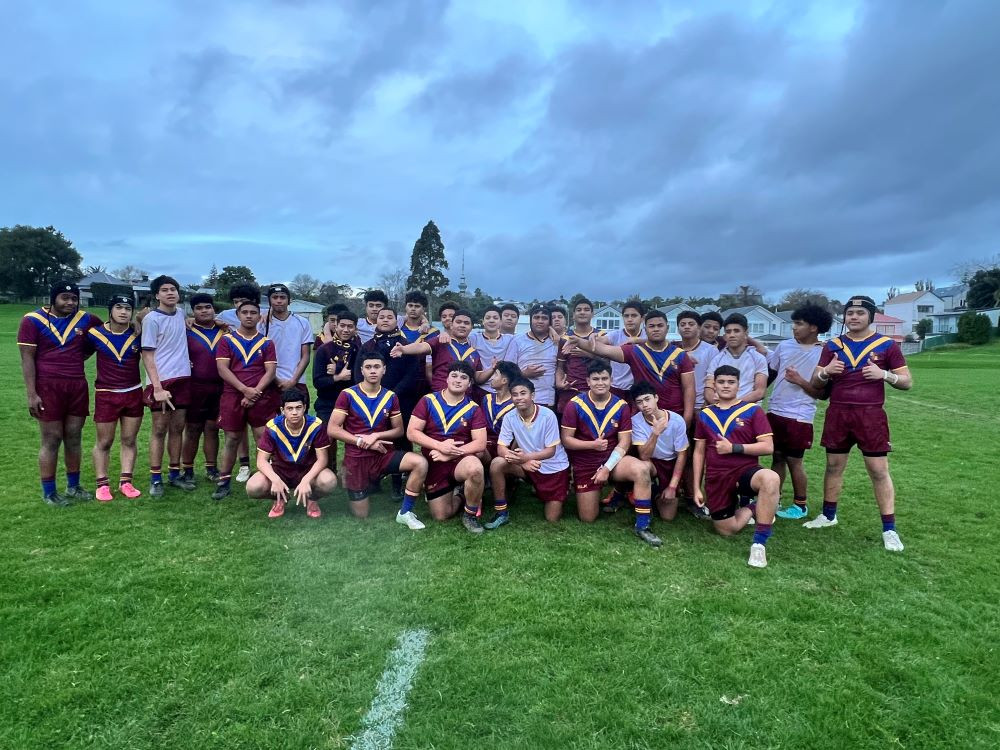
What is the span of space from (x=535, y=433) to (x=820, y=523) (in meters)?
2.56

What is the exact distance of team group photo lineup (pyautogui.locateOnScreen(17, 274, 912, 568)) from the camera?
458 centimetres

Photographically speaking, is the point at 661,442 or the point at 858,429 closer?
the point at 858,429

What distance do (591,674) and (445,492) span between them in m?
2.40

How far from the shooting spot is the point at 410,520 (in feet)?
15.4

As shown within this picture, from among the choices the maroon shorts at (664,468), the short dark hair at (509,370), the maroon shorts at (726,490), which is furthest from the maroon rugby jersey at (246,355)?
the maroon shorts at (726,490)

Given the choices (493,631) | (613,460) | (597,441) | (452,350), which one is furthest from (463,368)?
(493,631)

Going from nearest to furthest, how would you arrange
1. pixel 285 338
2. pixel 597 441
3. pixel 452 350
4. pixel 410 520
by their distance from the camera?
pixel 410 520
pixel 597 441
pixel 452 350
pixel 285 338

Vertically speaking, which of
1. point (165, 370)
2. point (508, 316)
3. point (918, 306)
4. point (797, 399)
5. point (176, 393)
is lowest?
point (797, 399)

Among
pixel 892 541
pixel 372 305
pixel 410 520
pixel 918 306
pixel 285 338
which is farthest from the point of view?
pixel 918 306

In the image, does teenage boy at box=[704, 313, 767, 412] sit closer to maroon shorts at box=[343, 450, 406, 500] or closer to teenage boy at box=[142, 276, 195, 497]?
maroon shorts at box=[343, 450, 406, 500]

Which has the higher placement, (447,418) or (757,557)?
(447,418)

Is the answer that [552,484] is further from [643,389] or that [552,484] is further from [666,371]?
[666,371]

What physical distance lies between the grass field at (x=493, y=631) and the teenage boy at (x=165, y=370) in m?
0.58

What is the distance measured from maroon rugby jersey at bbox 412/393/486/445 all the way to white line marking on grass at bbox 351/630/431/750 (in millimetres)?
2081
